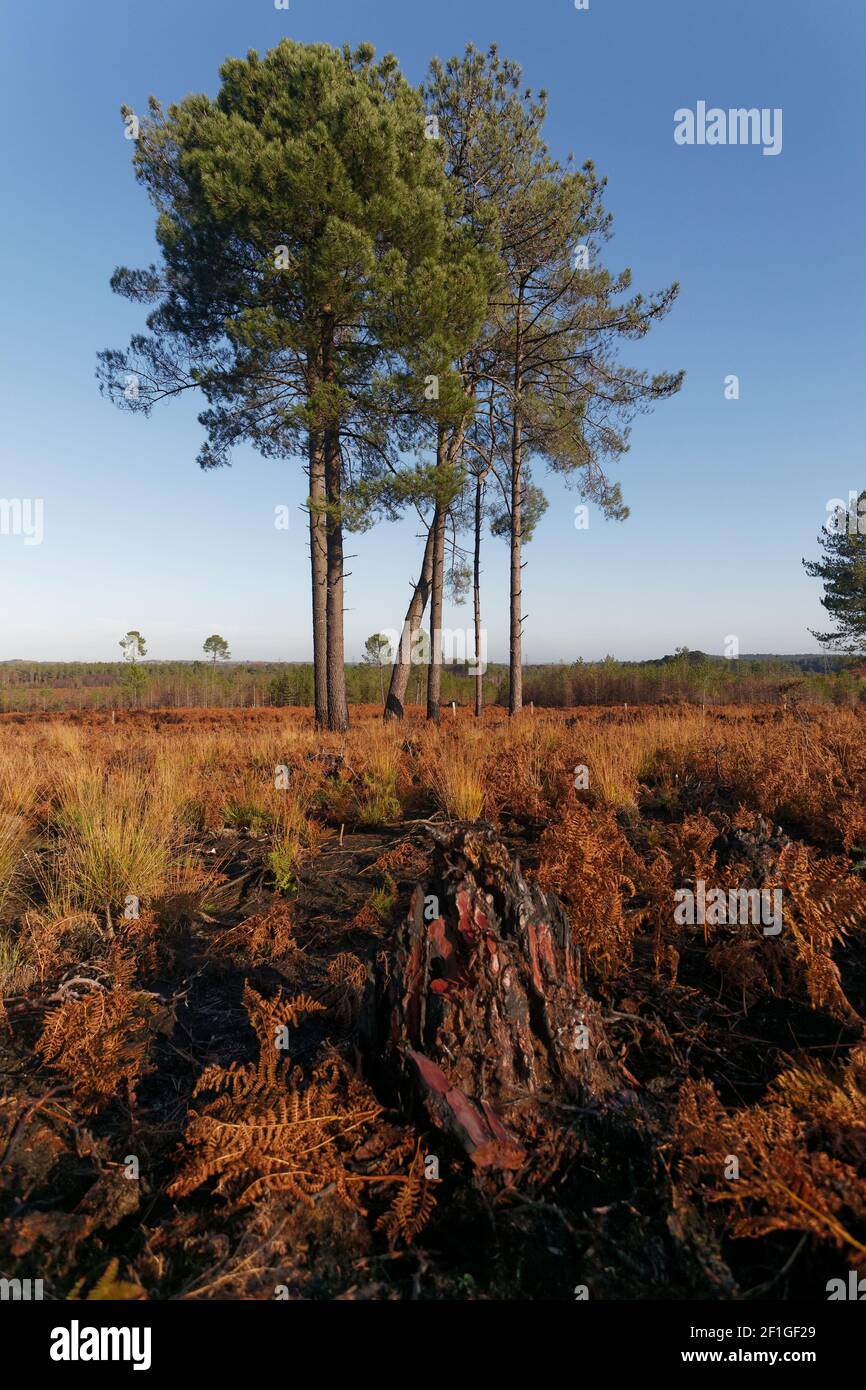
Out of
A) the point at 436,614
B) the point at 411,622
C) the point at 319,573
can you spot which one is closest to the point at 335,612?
the point at 319,573

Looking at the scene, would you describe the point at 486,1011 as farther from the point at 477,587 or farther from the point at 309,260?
the point at 477,587

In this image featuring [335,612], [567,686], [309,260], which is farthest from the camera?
[567,686]

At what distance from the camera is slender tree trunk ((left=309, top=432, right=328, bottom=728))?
1329cm

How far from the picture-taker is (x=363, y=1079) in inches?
81.7

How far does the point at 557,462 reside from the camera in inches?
662

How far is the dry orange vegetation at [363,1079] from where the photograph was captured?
58.2 inches

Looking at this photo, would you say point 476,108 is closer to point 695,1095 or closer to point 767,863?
point 767,863

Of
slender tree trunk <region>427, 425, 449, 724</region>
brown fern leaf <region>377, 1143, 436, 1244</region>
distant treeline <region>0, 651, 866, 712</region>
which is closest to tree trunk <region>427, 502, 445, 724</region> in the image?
slender tree trunk <region>427, 425, 449, 724</region>

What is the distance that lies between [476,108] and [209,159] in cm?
669

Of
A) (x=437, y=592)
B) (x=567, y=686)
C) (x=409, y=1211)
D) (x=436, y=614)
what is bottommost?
(x=409, y=1211)

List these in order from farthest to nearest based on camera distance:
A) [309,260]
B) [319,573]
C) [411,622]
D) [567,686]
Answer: [567,686] → [411,622] → [319,573] → [309,260]

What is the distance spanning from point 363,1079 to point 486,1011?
19.1 inches

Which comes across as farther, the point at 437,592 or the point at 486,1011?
the point at 437,592
